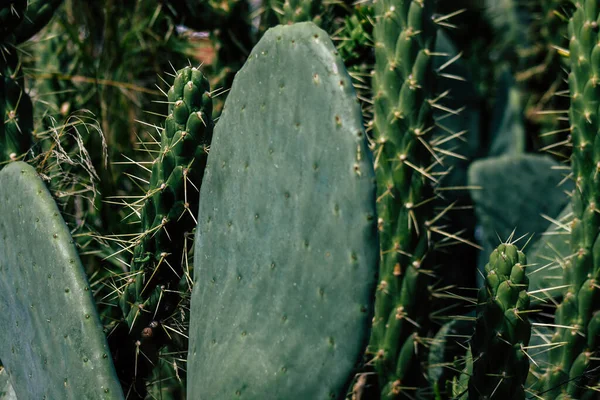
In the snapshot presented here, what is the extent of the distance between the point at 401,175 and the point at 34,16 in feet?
3.51

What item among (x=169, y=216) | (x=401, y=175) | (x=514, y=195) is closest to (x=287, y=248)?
(x=169, y=216)

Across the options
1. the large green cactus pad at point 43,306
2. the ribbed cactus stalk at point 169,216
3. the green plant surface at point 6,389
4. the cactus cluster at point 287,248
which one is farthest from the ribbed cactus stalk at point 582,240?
the green plant surface at point 6,389

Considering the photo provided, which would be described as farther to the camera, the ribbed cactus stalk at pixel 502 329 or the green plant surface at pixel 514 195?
the green plant surface at pixel 514 195

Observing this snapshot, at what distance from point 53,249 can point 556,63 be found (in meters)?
3.05

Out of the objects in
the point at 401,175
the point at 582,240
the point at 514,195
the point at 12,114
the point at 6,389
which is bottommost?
the point at 514,195

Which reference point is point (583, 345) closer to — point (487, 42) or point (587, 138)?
point (587, 138)

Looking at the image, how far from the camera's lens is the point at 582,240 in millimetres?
1910

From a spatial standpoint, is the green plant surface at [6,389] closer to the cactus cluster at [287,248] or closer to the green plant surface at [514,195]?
the cactus cluster at [287,248]

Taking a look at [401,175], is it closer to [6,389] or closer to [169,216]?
[169,216]

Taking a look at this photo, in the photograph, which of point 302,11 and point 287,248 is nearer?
point 287,248

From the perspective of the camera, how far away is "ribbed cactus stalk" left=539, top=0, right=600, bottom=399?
189 centimetres

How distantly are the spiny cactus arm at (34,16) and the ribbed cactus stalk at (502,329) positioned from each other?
1.34 m

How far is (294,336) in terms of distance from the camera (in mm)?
1334

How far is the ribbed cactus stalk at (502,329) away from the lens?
1.58 metres
